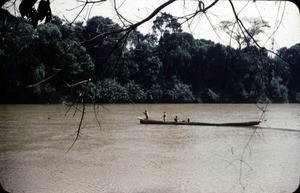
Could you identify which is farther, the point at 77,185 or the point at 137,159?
the point at 137,159

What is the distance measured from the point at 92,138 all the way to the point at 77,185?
19.3 ft

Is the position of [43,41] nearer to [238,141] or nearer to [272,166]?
[238,141]

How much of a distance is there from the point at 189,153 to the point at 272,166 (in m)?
2.72

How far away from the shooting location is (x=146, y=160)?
10062 mm

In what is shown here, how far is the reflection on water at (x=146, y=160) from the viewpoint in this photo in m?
7.89

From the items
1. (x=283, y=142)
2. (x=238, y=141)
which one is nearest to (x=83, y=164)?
(x=238, y=141)

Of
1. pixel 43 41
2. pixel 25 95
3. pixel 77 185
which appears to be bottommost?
pixel 77 185

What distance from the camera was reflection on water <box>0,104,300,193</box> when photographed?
7891 mm

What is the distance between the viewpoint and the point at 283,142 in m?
13.0

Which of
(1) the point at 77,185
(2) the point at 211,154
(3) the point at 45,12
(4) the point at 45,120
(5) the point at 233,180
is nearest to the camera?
(3) the point at 45,12

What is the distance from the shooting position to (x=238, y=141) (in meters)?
13.4

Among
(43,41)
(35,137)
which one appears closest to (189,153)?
(35,137)

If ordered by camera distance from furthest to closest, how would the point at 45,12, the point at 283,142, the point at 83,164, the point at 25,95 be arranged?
the point at 25,95
the point at 283,142
the point at 83,164
the point at 45,12

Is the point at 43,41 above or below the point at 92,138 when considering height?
above
